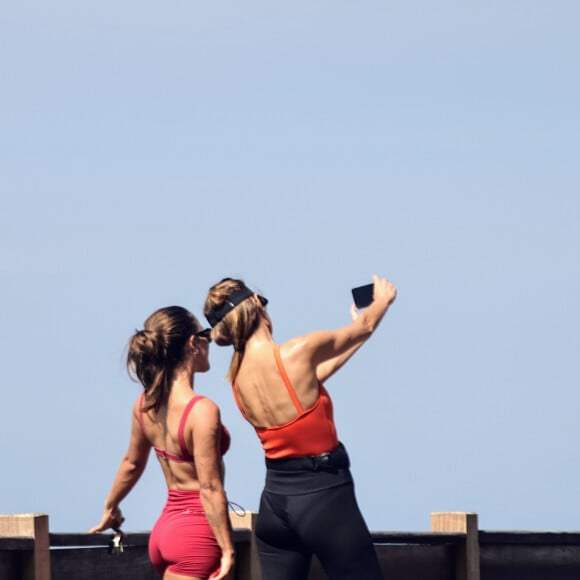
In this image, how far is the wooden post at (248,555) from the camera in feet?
26.7

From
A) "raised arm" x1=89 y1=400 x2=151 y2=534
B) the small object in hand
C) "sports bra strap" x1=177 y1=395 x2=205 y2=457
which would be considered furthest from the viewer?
the small object in hand

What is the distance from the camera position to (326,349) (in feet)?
20.1

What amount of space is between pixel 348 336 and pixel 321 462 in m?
0.60

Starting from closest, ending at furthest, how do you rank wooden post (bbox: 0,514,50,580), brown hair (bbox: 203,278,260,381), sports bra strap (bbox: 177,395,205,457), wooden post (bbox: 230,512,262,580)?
sports bra strap (bbox: 177,395,205,457) < brown hair (bbox: 203,278,260,381) < wooden post (bbox: 0,514,50,580) < wooden post (bbox: 230,512,262,580)

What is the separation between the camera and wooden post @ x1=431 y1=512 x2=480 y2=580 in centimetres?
951

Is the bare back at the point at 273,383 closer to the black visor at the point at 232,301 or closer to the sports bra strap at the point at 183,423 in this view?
the black visor at the point at 232,301

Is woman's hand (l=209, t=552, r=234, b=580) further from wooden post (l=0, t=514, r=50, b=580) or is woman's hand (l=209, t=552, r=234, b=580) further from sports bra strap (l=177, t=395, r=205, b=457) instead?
wooden post (l=0, t=514, r=50, b=580)

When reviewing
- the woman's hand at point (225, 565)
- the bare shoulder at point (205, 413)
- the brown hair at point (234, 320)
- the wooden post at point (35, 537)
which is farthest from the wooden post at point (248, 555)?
the bare shoulder at point (205, 413)

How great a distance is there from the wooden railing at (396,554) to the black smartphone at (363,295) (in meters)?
2.05

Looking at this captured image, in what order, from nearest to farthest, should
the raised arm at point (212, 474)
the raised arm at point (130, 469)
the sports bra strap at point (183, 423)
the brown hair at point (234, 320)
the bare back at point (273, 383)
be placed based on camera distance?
the raised arm at point (212, 474)
the sports bra strap at point (183, 423)
the bare back at point (273, 383)
the brown hair at point (234, 320)
the raised arm at point (130, 469)

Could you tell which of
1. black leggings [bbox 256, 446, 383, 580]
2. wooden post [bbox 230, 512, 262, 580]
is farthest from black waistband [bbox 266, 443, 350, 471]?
wooden post [bbox 230, 512, 262, 580]

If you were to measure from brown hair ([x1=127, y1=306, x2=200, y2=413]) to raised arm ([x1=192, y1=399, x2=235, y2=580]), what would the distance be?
255 millimetres

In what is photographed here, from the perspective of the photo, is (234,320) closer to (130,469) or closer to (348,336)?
(348,336)

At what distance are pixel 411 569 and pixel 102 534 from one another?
105 inches
